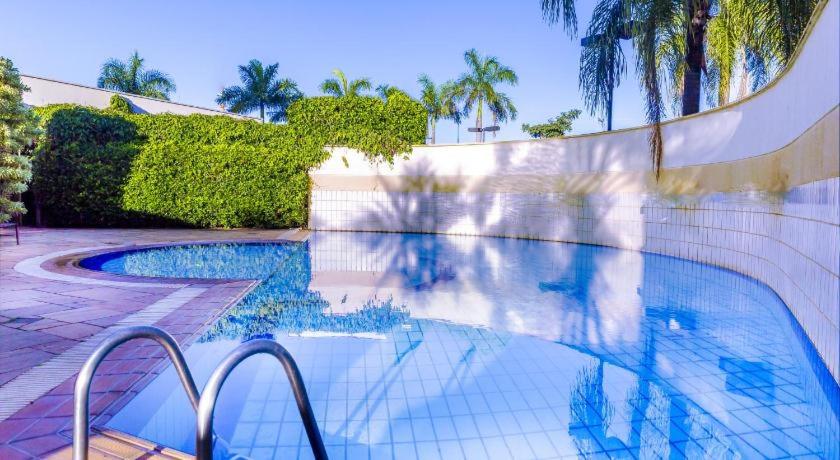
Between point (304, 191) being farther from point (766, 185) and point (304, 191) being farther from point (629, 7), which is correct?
point (766, 185)

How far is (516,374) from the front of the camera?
3572 millimetres

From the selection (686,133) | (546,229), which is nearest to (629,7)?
(686,133)

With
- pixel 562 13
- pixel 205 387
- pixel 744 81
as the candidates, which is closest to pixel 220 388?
pixel 205 387

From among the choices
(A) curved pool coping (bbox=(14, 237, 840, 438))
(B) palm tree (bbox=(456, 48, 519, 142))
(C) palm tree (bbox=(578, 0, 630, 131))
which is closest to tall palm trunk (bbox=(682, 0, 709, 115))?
(C) palm tree (bbox=(578, 0, 630, 131))

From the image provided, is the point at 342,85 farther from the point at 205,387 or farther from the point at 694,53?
the point at 205,387

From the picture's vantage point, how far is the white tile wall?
3.66 meters

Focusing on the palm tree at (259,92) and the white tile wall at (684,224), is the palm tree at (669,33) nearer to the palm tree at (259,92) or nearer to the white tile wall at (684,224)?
the white tile wall at (684,224)

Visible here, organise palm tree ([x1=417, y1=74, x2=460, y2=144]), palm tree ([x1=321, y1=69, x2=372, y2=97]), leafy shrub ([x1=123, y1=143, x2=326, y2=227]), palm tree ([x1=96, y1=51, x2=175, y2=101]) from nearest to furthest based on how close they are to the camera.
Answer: leafy shrub ([x1=123, y1=143, x2=326, y2=227])
palm tree ([x1=321, y1=69, x2=372, y2=97])
palm tree ([x1=96, y1=51, x2=175, y2=101])
palm tree ([x1=417, y1=74, x2=460, y2=144])

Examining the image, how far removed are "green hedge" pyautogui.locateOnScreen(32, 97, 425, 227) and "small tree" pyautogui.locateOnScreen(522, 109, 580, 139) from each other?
1052 inches

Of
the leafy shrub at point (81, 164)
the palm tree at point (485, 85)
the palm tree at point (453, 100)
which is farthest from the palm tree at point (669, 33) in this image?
the palm tree at point (453, 100)

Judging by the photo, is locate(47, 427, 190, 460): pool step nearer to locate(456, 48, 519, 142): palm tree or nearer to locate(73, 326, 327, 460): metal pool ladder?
locate(73, 326, 327, 460): metal pool ladder

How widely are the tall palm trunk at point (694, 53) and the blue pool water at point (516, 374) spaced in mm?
4022

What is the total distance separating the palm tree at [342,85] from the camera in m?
25.9

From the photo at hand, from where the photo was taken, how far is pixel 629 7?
7.78 m
